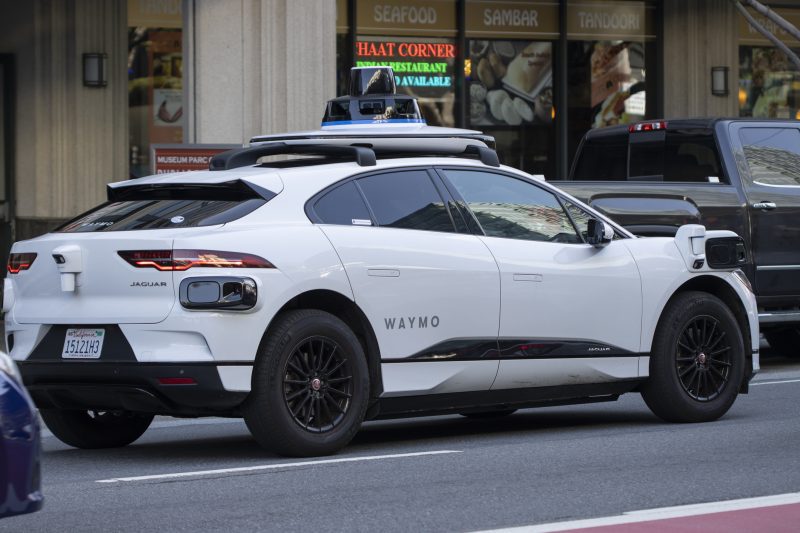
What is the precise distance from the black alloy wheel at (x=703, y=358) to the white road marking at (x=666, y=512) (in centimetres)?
273

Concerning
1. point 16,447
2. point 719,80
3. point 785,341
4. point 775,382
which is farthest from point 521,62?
point 16,447

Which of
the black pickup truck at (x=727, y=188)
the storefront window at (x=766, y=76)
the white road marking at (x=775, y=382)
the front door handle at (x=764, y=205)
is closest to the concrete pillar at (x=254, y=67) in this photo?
the black pickup truck at (x=727, y=188)

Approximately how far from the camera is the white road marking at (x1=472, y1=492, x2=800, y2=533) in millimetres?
6246

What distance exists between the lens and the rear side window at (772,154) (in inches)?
540

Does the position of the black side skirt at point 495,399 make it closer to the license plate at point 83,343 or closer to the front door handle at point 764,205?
the license plate at point 83,343

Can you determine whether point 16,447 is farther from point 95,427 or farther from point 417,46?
point 417,46

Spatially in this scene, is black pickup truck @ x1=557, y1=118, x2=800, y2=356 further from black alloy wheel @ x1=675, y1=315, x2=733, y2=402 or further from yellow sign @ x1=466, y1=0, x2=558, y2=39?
yellow sign @ x1=466, y1=0, x2=558, y2=39

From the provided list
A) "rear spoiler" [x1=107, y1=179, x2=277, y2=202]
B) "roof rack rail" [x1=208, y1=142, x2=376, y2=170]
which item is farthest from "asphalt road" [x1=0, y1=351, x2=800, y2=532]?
"roof rack rail" [x1=208, y1=142, x2=376, y2=170]

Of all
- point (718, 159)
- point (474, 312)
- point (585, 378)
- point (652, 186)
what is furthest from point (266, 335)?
point (718, 159)

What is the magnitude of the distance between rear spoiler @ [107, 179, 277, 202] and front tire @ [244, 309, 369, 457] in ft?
2.35

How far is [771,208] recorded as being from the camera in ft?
44.3

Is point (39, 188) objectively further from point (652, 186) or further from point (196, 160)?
point (652, 186)

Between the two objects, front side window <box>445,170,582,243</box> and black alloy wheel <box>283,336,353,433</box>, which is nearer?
black alloy wheel <box>283,336,353,433</box>

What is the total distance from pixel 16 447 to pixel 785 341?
1162 centimetres
